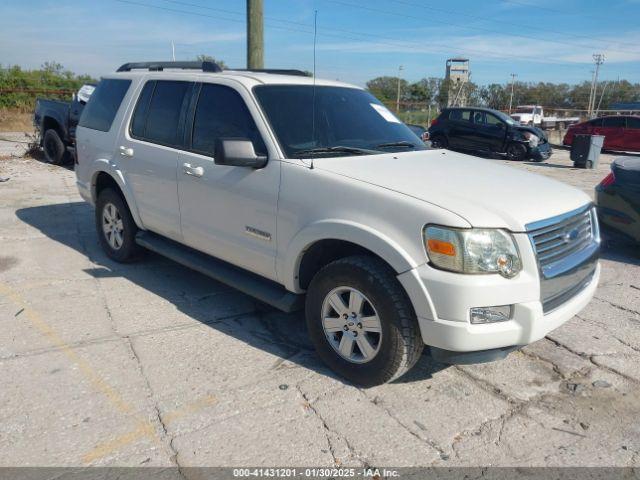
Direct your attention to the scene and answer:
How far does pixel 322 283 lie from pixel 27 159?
40.5 feet

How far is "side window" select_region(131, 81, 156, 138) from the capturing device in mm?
4832

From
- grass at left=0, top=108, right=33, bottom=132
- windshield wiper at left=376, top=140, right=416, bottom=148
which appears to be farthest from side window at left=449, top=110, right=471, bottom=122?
grass at left=0, top=108, right=33, bottom=132

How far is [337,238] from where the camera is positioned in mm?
3148

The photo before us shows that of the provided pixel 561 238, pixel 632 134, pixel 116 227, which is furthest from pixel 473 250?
pixel 632 134

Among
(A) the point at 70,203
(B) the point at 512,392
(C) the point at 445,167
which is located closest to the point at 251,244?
(C) the point at 445,167

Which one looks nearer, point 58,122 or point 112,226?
point 112,226

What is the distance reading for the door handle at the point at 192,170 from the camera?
4.05m

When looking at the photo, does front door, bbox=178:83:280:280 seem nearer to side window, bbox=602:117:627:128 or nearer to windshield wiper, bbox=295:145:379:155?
windshield wiper, bbox=295:145:379:155

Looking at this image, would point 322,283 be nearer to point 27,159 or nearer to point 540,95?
point 27,159

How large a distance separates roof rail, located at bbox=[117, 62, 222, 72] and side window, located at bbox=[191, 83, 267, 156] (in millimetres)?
354

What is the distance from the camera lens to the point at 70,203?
27.5 feet

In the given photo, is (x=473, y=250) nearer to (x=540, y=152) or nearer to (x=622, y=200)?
(x=622, y=200)

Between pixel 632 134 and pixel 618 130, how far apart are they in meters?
0.54

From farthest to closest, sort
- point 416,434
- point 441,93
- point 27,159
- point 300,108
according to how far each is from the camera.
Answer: point 441,93, point 27,159, point 300,108, point 416,434
